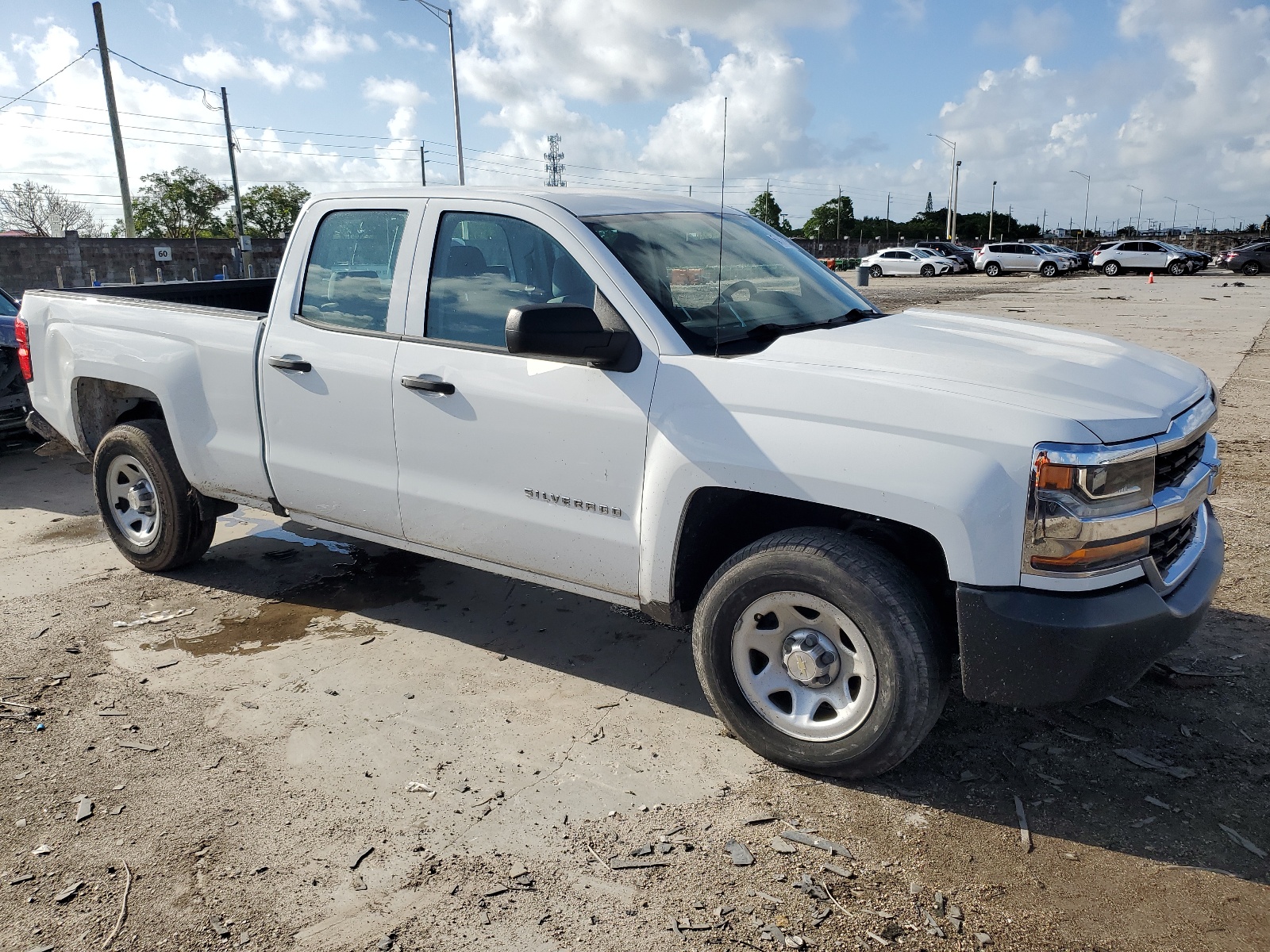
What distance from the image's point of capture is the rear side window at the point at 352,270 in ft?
14.2

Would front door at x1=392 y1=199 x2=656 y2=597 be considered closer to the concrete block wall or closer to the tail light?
the tail light

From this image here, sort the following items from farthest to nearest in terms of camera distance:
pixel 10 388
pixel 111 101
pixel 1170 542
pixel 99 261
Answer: pixel 99 261
pixel 111 101
pixel 10 388
pixel 1170 542

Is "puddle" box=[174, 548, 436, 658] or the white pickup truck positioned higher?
the white pickup truck

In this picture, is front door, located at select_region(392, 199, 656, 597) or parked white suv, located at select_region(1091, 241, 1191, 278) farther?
parked white suv, located at select_region(1091, 241, 1191, 278)

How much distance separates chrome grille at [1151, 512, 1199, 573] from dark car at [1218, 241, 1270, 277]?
156 ft

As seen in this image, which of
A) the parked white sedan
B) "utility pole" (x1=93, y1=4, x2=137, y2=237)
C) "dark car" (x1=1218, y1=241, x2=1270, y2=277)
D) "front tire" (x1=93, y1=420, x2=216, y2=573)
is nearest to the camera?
"front tire" (x1=93, y1=420, x2=216, y2=573)

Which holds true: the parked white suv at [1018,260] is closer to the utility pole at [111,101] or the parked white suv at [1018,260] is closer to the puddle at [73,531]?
the utility pole at [111,101]

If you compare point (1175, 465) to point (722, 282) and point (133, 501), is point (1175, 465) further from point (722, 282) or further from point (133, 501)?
point (133, 501)

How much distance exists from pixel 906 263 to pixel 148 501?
159ft

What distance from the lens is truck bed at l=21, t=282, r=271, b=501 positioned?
189 inches

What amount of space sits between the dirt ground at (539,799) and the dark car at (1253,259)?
151ft

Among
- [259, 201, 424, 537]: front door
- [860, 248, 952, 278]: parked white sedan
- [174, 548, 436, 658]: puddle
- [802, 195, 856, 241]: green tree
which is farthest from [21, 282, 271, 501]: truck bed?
[802, 195, 856, 241]: green tree

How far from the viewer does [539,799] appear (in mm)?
3404

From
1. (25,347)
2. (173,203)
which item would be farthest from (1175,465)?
(173,203)
